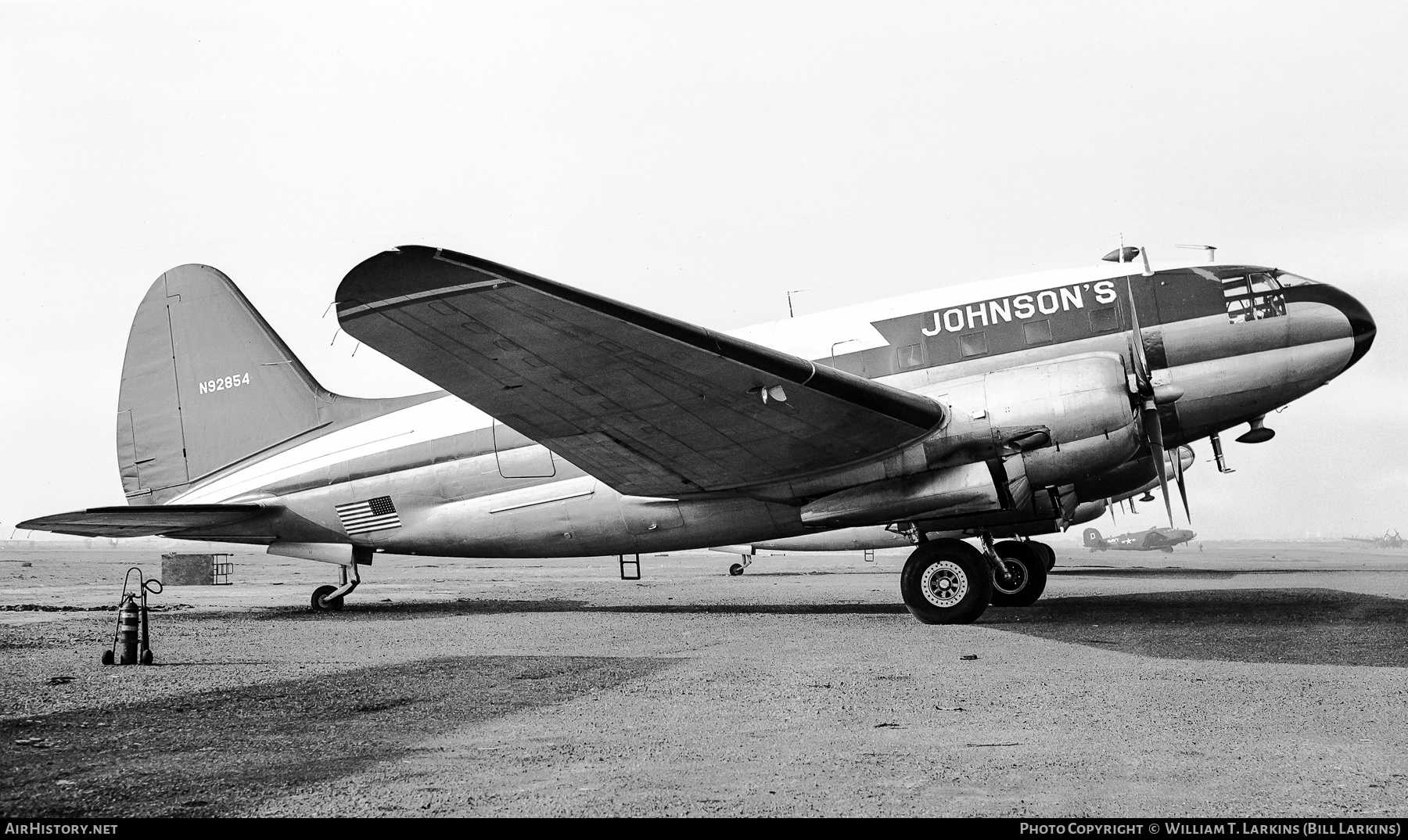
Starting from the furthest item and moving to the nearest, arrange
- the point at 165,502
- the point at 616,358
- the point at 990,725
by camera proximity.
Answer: the point at 165,502 → the point at 616,358 → the point at 990,725

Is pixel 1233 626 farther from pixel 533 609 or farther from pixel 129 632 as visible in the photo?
pixel 129 632

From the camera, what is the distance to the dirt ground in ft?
13.7

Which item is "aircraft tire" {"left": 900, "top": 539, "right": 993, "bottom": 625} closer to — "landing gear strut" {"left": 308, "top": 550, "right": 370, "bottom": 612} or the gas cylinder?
the gas cylinder

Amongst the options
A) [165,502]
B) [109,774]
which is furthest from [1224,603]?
[165,502]

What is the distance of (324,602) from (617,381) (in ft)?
29.6

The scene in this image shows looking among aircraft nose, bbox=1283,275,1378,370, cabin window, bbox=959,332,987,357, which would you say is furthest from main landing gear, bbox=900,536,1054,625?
aircraft nose, bbox=1283,275,1378,370

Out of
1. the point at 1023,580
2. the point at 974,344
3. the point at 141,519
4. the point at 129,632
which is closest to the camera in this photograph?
the point at 129,632

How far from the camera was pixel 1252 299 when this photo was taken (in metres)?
12.3

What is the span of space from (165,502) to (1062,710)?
15.8m

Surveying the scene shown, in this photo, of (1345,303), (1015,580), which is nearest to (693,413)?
(1015,580)

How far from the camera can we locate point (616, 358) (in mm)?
9406

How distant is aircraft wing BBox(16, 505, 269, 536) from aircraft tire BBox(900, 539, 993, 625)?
34.1 ft

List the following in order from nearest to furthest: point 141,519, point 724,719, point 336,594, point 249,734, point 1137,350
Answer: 1. point 249,734
2. point 724,719
3. point 1137,350
4. point 141,519
5. point 336,594

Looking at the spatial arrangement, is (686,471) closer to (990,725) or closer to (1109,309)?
(1109,309)
